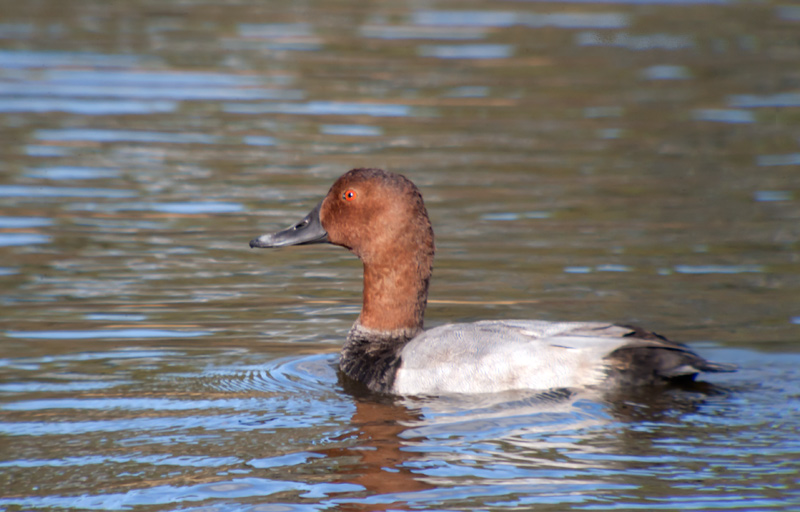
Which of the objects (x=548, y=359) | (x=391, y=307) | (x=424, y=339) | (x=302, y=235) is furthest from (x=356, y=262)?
(x=548, y=359)

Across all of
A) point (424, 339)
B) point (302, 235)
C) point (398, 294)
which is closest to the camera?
point (424, 339)

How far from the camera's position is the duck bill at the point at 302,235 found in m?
6.95

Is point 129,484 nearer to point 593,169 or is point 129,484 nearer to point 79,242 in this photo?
point 79,242

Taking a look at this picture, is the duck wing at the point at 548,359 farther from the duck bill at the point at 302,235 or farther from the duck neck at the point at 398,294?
the duck bill at the point at 302,235

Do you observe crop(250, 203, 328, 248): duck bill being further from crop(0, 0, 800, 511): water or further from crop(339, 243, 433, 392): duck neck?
crop(0, 0, 800, 511): water

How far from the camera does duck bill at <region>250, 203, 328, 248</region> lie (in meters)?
6.95

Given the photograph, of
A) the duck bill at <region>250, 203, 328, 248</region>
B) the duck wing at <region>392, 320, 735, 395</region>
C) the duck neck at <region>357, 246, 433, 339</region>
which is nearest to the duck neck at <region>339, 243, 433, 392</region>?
the duck neck at <region>357, 246, 433, 339</region>

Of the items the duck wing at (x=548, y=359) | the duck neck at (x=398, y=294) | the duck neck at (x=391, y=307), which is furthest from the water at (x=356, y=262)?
the duck neck at (x=398, y=294)

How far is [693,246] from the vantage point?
A: 30.1ft

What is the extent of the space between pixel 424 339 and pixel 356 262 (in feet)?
10.0

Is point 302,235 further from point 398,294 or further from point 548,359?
point 548,359

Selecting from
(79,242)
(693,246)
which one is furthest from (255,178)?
(693,246)

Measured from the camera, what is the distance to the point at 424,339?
6188mm

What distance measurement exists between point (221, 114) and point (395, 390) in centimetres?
806
